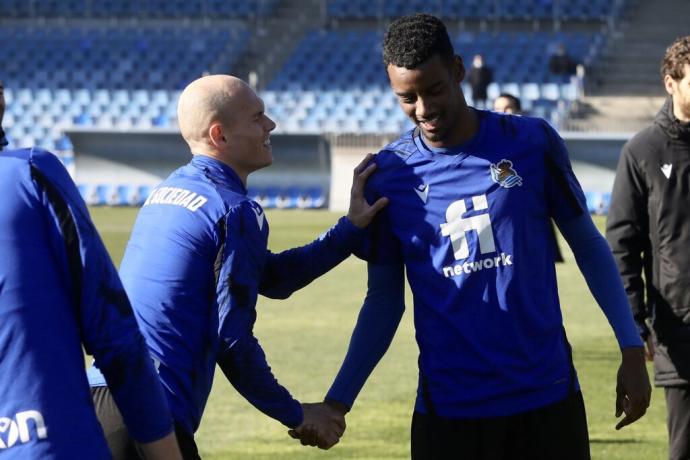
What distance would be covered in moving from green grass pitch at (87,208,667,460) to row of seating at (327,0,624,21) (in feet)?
59.8

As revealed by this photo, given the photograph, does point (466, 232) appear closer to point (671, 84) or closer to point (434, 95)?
point (434, 95)

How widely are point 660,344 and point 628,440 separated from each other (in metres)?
3.13

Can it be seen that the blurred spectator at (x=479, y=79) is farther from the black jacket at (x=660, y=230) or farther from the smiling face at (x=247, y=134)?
the smiling face at (x=247, y=134)

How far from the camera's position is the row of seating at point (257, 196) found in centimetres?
2855

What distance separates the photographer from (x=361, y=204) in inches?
169

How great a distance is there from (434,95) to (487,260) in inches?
19.9

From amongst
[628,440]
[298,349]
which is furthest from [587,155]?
[628,440]

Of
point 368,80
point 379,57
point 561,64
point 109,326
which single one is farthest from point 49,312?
point 379,57

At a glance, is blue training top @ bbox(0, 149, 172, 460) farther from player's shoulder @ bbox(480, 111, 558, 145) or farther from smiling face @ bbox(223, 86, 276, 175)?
player's shoulder @ bbox(480, 111, 558, 145)

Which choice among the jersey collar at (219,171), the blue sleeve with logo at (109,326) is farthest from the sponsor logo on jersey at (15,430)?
the jersey collar at (219,171)

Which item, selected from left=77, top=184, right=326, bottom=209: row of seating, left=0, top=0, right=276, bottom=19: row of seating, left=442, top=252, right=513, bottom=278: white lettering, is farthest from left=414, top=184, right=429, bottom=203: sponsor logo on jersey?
left=0, top=0, right=276, bottom=19: row of seating

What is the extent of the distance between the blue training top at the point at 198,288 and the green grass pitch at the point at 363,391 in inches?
169

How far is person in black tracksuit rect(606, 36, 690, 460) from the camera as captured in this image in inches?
211

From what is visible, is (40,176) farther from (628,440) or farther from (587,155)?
(587,155)
